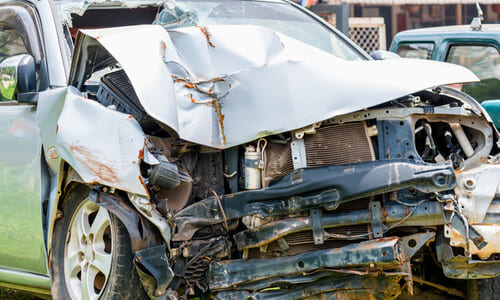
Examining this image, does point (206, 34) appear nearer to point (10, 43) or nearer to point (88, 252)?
point (88, 252)

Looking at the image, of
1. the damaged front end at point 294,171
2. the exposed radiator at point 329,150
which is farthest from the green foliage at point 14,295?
the exposed radiator at point 329,150

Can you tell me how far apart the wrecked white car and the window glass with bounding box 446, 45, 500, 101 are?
3.60 meters

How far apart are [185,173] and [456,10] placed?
15.0 meters

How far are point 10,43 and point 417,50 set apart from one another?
15.4 ft

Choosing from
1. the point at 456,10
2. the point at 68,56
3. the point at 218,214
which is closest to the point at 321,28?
the point at 68,56

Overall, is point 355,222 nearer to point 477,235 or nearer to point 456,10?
point 477,235

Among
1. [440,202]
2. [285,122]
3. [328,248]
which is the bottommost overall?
[328,248]

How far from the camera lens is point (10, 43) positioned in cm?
568

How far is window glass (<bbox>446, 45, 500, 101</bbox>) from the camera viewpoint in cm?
789

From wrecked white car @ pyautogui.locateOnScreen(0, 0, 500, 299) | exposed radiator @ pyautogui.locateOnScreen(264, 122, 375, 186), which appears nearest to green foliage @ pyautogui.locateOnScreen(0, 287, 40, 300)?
wrecked white car @ pyautogui.locateOnScreen(0, 0, 500, 299)

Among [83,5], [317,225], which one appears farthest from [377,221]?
[83,5]

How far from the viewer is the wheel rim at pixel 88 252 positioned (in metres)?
4.47

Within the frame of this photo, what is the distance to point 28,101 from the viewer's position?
196 inches

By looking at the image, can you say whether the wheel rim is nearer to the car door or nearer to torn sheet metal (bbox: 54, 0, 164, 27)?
the car door
